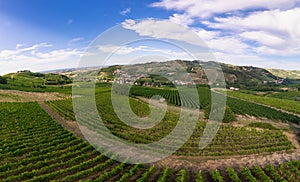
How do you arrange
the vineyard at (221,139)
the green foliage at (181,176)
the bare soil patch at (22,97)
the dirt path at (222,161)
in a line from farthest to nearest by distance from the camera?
the bare soil patch at (22,97), the vineyard at (221,139), the dirt path at (222,161), the green foliage at (181,176)

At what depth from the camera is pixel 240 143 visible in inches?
1024

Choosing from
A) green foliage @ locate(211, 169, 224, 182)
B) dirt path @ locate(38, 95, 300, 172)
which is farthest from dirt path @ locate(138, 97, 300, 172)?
green foliage @ locate(211, 169, 224, 182)

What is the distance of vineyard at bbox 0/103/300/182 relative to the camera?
640 inches

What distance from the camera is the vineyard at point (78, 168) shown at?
1627 centimetres

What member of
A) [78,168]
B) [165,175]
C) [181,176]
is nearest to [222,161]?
[181,176]

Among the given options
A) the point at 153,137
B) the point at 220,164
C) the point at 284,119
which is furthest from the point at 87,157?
the point at 284,119

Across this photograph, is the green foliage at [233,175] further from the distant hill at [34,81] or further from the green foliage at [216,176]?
the distant hill at [34,81]

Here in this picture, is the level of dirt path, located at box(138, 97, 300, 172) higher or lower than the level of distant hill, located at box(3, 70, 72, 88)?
lower

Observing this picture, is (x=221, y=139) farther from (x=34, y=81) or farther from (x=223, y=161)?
(x=34, y=81)

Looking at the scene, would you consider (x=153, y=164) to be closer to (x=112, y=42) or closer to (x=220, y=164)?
(x=220, y=164)

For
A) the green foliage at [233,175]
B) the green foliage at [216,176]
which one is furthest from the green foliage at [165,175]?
the green foliage at [233,175]

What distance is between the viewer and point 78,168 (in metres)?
17.4

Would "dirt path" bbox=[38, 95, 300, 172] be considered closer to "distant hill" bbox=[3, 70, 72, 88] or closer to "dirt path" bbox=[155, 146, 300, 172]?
"dirt path" bbox=[155, 146, 300, 172]

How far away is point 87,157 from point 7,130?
42.9ft
